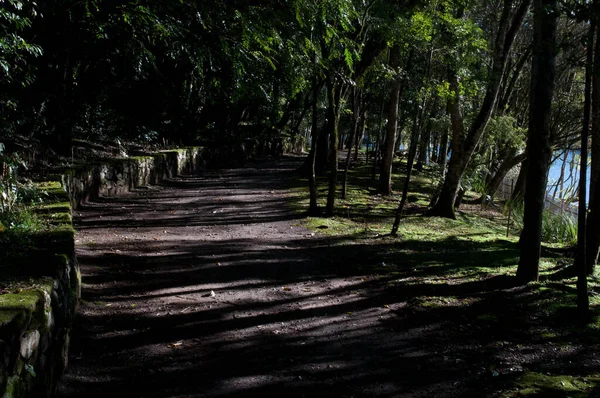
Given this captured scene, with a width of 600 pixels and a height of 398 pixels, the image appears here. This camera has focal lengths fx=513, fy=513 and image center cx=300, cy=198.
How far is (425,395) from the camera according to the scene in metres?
4.74

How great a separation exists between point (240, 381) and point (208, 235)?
19.8 ft

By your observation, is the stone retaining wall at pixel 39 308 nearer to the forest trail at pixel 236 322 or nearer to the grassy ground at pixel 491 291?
the forest trail at pixel 236 322

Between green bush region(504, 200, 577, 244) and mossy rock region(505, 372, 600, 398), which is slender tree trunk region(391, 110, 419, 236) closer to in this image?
green bush region(504, 200, 577, 244)

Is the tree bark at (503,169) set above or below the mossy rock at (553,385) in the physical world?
above

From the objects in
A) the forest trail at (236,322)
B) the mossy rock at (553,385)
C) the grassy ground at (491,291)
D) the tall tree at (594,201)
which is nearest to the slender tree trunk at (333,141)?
the grassy ground at (491,291)

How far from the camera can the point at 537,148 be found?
7.74 meters

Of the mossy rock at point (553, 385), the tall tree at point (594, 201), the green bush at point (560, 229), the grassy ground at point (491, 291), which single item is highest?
the tall tree at point (594, 201)

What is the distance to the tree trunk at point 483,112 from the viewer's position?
11539 millimetres

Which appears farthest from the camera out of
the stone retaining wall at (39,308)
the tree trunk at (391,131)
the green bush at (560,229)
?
the tree trunk at (391,131)

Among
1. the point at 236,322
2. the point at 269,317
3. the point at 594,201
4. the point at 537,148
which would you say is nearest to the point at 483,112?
the point at 594,201

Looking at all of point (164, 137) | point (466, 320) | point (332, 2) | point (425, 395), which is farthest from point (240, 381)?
point (164, 137)

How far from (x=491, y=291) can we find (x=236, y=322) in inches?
162

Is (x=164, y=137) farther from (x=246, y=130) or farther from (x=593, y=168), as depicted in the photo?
(x=593, y=168)

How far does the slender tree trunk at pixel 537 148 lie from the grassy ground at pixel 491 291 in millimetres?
569
